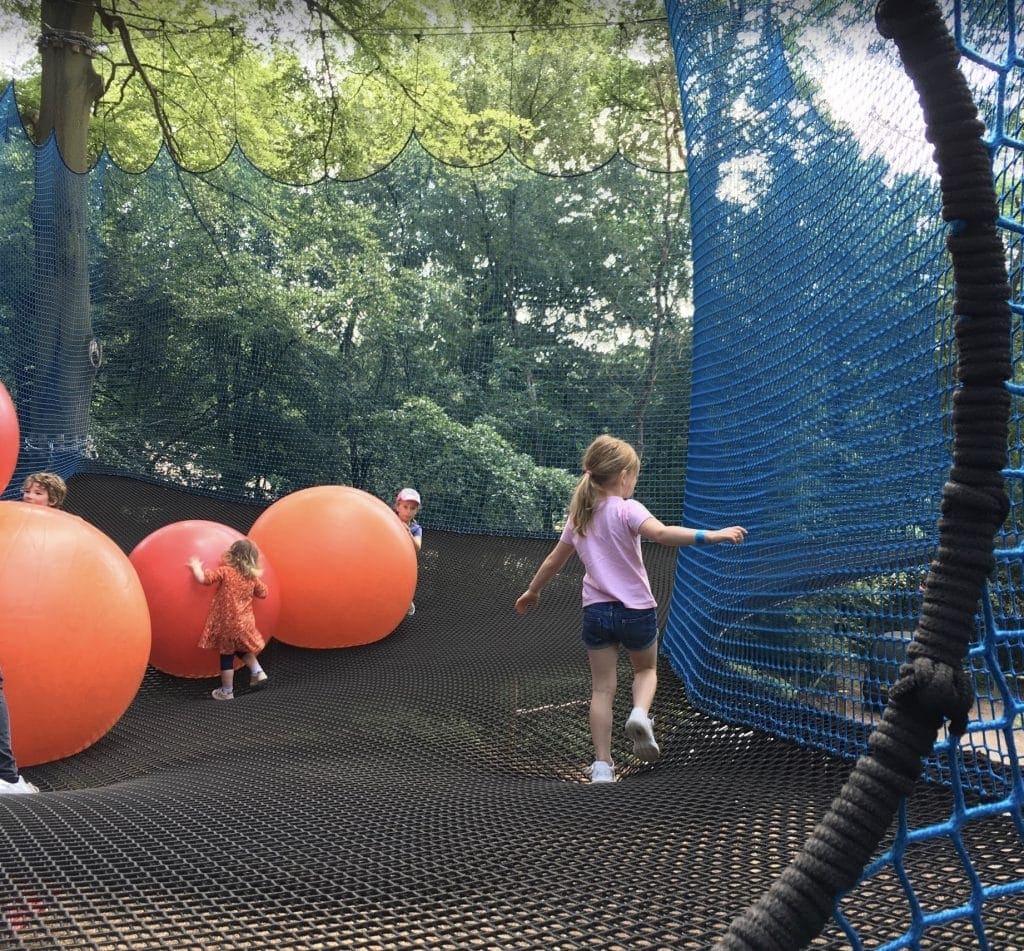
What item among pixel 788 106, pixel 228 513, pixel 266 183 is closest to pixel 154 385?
pixel 228 513

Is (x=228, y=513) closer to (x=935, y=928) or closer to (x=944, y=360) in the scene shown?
(x=944, y=360)

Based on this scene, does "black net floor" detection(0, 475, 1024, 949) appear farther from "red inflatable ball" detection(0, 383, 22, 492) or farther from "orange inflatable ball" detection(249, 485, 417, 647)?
"red inflatable ball" detection(0, 383, 22, 492)

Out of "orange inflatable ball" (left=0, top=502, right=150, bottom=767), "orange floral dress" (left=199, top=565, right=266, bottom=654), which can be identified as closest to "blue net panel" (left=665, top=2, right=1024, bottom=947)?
"orange floral dress" (left=199, top=565, right=266, bottom=654)

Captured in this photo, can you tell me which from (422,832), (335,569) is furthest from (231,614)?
(422,832)

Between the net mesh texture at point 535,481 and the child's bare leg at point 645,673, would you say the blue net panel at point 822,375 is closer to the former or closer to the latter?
the net mesh texture at point 535,481

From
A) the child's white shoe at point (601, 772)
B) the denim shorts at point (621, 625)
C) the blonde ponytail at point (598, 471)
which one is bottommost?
the child's white shoe at point (601, 772)

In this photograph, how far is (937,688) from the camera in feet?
2.77

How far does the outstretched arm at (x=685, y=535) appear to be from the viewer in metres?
2.42

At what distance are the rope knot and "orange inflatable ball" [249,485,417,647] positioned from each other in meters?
4.23

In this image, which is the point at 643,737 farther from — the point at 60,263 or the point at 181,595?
the point at 60,263

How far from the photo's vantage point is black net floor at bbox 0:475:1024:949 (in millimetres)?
1469

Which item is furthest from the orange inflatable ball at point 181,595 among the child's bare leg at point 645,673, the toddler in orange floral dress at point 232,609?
the child's bare leg at point 645,673

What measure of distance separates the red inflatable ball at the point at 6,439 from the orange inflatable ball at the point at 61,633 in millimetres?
855

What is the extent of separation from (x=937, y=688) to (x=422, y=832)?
137 cm
